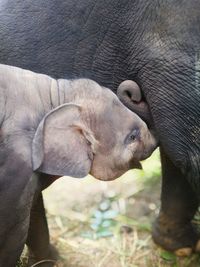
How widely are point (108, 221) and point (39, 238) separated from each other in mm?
600

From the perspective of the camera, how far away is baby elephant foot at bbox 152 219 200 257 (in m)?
2.82

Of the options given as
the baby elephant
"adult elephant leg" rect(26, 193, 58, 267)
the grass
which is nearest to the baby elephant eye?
the baby elephant

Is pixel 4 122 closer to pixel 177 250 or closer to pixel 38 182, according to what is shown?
pixel 38 182

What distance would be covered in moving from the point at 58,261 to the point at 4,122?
963 millimetres

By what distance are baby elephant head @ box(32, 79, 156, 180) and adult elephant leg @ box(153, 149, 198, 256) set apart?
0.60m

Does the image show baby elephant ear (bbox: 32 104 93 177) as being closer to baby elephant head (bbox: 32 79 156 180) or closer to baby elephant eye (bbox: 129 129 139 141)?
baby elephant head (bbox: 32 79 156 180)

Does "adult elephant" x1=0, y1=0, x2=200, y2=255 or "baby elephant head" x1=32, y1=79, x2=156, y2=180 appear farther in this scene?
"adult elephant" x1=0, y1=0, x2=200, y2=255

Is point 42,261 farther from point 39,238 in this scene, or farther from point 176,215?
point 176,215

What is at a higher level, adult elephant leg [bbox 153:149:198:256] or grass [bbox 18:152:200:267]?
adult elephant leg [bbox 153:149:198:256]

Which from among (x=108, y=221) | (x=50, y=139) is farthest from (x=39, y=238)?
(x=50, y=139)

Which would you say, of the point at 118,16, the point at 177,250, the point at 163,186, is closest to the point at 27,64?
the point at 118,16

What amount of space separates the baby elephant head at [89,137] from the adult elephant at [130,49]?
117mm

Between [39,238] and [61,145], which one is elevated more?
[61,145]

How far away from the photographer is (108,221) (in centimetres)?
306
